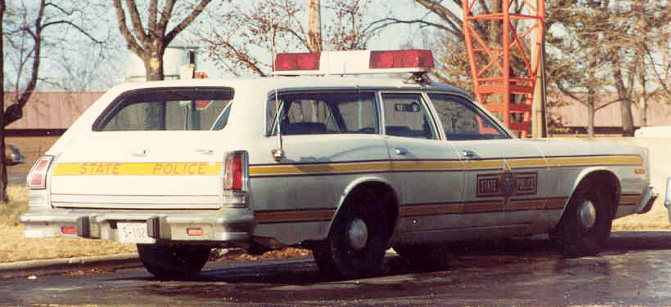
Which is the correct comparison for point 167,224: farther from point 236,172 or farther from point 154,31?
point 154,31

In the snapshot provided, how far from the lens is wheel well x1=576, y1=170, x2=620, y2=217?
38.3ft

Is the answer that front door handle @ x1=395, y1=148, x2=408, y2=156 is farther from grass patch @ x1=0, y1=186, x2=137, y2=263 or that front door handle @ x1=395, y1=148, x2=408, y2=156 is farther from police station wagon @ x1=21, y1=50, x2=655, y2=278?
grass patch @ x1=0, y1=186, x2=137, y2=263

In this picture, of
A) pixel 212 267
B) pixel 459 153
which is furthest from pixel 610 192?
pixel 212 267

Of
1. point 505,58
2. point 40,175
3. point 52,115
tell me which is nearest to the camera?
point 40,175

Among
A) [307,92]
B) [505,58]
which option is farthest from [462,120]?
[505,58]

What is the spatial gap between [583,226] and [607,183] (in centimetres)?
53

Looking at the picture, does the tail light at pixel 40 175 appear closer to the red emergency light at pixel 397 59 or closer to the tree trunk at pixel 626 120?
the red emergency light at pixel 397 59

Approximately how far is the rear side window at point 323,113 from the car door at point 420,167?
18cm

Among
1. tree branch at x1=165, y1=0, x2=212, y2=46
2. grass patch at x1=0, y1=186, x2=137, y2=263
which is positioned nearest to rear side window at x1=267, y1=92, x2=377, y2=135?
grass patch at x1=0, y1=186, x2=137, y2=263

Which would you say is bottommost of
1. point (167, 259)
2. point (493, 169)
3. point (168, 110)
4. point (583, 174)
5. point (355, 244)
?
point (167, 259)

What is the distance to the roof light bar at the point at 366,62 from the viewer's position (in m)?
10.5

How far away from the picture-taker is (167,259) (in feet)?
33.4

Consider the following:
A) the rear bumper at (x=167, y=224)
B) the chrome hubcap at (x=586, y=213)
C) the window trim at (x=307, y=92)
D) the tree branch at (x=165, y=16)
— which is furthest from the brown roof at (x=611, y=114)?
the rear bumper at (x=167, y=224)

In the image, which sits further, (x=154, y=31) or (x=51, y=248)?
(x=154, y=31)
